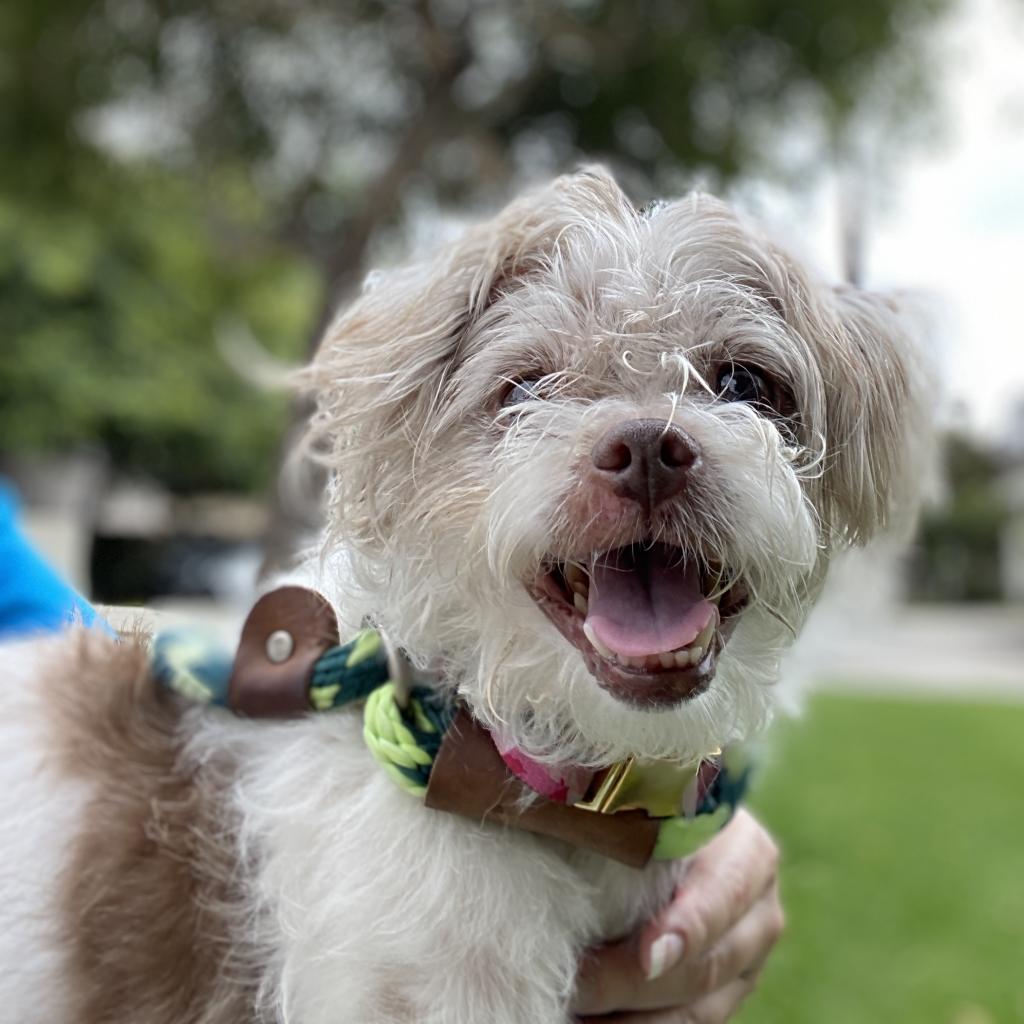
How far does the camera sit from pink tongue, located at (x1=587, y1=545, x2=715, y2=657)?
46.1 inches

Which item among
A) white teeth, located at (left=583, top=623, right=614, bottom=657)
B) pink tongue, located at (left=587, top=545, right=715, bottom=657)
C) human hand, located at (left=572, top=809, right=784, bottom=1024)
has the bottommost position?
human hand, located at (left=572, top=809, right=784, bottom=1024)

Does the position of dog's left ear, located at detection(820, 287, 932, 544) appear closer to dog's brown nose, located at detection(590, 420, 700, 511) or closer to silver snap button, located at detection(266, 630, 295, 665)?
dog's brown nose, located at detection(590, 420, 700, 511)

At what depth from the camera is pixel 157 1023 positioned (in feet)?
4.34

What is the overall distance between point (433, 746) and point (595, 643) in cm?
28

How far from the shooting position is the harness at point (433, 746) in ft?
4.30

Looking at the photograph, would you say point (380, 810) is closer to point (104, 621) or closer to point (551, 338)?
point (104, 621)

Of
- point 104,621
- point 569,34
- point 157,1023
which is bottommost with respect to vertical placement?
point 157,1023

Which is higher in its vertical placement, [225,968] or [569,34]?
[569,34]

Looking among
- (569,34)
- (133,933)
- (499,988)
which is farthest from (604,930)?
(569,34)

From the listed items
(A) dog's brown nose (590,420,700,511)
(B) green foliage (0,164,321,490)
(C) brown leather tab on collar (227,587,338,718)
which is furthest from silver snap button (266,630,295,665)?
(B) green foliage (0,164,321,490)

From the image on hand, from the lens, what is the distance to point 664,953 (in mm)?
1463

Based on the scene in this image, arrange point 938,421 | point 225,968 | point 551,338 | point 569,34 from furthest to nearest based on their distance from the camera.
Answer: point 569,34
point 938,421
point 225,968
point 551,338

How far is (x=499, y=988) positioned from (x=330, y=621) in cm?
54

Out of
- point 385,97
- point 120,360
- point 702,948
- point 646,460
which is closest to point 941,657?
point 385,97
